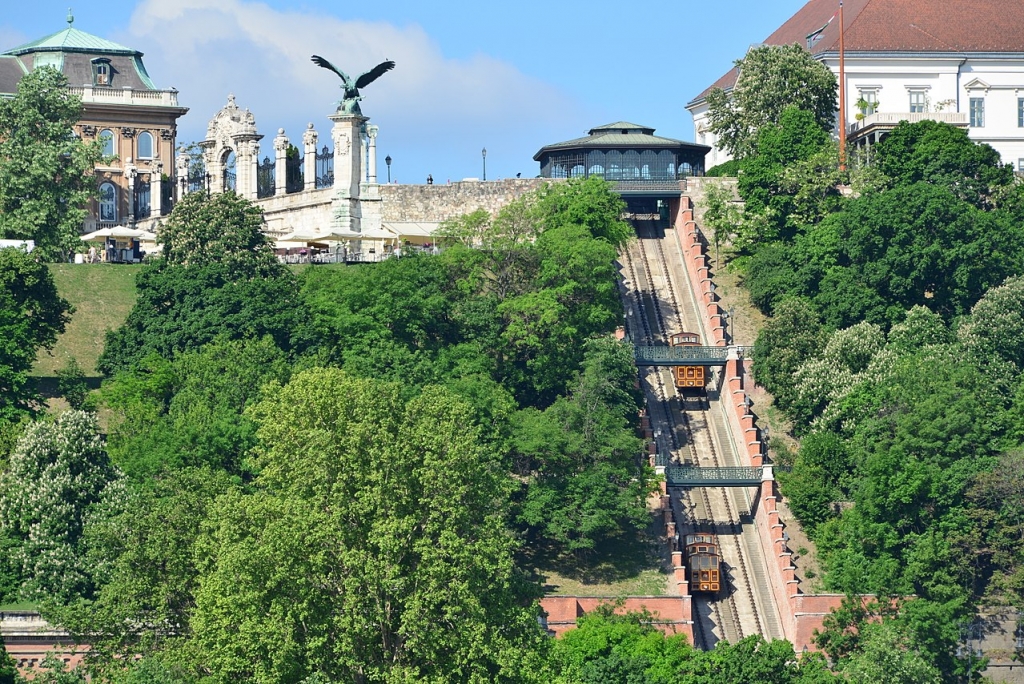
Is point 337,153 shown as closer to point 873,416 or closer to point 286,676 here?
point 873,416

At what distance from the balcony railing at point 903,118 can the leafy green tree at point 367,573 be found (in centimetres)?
5489

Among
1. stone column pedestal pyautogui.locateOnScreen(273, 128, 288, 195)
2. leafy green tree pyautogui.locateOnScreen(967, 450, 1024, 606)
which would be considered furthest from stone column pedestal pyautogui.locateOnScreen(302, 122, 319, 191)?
leafy green tree pyautogui.locateOnScreen(967, 450, 1024, 606)

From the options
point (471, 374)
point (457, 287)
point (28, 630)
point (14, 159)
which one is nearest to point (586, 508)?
point (471, 374)

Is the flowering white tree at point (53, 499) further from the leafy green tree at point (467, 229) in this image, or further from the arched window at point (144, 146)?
the arched window at point (144, 146)

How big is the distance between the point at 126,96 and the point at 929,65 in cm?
4102

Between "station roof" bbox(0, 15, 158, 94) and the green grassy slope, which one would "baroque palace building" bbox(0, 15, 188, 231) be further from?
the green grassy slope

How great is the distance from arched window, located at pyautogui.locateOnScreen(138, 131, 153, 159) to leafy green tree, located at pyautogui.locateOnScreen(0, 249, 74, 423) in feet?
119

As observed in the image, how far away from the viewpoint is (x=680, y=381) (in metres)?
106

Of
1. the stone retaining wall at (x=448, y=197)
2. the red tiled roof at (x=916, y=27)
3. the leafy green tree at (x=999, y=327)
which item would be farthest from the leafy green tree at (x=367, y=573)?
the red tiled roof at (x=916, y=27)

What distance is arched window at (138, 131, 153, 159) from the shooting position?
A: 140m

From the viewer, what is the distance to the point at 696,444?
10388cm

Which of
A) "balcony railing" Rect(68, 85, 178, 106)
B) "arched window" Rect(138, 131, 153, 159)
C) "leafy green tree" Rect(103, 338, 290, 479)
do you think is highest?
"balcony railing" Rect(68, 85, 178, 106)

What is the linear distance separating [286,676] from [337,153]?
4817cm

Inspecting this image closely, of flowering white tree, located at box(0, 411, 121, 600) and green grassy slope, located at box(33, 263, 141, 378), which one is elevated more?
green grassy slope, located at box(33, 263, 141, 378)
